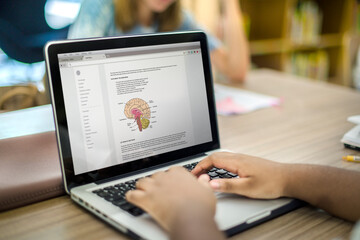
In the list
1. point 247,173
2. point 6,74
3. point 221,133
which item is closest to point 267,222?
point 247,173

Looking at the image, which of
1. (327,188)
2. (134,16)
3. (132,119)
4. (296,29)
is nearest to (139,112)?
(132,119)

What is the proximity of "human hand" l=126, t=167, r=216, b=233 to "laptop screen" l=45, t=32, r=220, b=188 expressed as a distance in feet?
0.43

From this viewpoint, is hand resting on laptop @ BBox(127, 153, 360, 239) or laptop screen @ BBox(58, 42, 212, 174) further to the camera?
laptop screen @ BBox(58, 42, 212, 174)

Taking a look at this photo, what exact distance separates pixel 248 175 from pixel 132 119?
234mm

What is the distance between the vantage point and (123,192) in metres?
0.55

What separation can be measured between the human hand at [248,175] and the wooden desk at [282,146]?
0.16ft

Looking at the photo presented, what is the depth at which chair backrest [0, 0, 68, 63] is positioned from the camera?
206 centimetres

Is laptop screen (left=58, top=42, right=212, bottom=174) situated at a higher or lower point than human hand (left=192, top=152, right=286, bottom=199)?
higher

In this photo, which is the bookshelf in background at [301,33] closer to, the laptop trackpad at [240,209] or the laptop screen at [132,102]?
the laptop screen at [132,102]

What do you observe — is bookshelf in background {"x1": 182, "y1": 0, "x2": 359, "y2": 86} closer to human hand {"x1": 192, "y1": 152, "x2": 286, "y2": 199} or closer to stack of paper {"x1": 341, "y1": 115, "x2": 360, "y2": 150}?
stack of paper {"x1": 341, "y1": 115, "x2": 360, "y2": 150}

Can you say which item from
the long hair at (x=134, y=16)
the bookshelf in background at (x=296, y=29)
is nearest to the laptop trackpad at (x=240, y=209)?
the long hair at (x=134, y=16)

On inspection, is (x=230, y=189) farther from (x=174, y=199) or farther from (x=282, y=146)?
(x=282, y=146)

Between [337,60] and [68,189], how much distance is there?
3.30 metres

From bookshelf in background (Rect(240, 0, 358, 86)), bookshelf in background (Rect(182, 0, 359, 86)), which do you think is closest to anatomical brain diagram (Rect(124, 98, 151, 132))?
bookshelf in background (Rect(182, 0, 359, 86))
